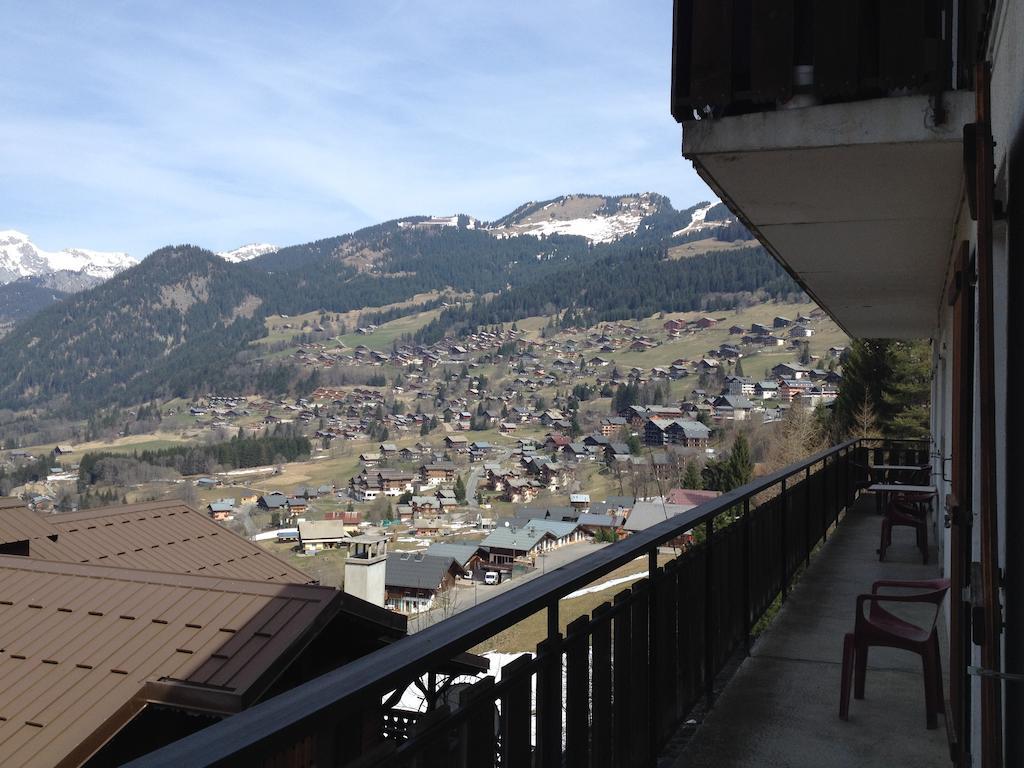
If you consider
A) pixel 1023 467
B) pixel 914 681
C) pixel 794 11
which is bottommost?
pixel 914 681

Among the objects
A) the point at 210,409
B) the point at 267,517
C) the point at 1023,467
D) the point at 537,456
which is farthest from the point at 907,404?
the point at 210,409

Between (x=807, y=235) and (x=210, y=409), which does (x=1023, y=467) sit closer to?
(x=807, y=235)

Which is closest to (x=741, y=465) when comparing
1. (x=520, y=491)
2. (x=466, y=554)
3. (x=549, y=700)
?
(x=466, y=554)

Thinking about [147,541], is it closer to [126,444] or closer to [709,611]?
[709,611]

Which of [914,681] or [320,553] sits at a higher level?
[914,681]

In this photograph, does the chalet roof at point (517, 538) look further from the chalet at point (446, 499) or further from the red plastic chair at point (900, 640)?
the red plastic chair at point (900, 640)

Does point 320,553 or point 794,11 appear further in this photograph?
point 320,553

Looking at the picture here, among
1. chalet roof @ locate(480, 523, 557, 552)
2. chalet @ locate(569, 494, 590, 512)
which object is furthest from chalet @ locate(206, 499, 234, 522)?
chalet @ locate(569, 494, 590, 512)

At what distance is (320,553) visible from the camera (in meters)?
69.1

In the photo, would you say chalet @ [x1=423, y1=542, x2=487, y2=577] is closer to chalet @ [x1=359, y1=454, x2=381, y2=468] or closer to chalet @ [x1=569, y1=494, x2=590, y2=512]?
chalet @ [x1=569, y1=494, x2=590, y2=512]

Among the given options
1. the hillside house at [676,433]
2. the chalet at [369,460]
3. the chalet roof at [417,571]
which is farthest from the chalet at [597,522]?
the chalet at [369,460]

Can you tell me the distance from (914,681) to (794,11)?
11.4 ft

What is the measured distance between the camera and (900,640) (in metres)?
3.84

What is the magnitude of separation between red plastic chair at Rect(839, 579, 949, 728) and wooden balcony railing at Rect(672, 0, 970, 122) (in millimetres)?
2204
